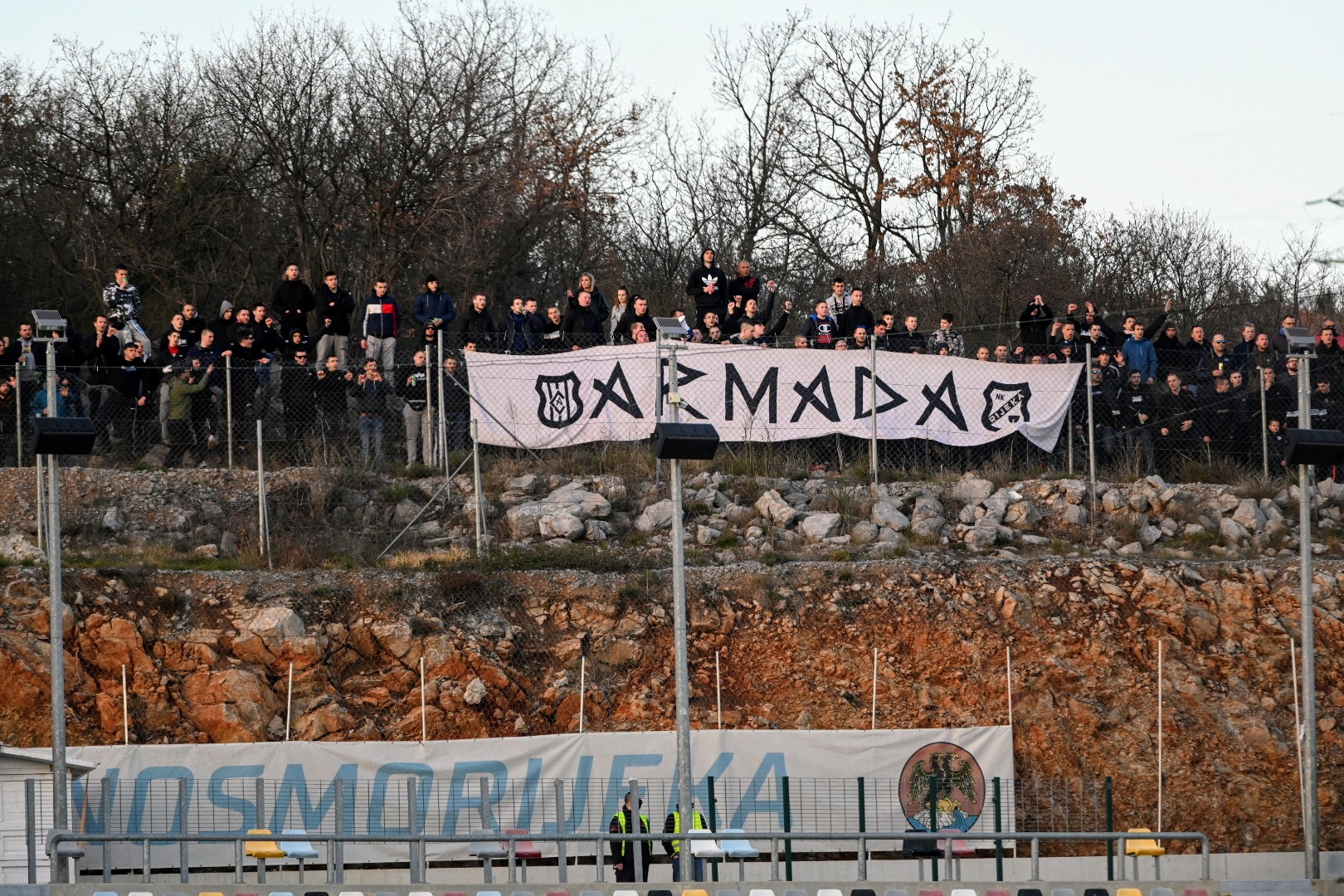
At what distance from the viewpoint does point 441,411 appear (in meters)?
23.2

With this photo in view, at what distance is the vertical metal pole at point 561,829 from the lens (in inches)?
624

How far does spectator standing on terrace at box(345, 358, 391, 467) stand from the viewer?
2380 cm

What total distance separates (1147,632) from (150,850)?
1225 centimetres

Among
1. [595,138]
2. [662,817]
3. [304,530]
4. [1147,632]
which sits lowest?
[662,817]

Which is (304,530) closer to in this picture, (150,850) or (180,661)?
(180,661)

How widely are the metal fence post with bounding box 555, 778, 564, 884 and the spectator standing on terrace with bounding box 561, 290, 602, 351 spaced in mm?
7271

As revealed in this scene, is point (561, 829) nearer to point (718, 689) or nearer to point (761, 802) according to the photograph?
point (761, 802)

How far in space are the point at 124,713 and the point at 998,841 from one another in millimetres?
9680

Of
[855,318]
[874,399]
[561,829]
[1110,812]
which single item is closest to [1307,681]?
[1110,812]

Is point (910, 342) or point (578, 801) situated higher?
point (910, 342)

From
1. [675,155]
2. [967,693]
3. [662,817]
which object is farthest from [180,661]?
[675,155]

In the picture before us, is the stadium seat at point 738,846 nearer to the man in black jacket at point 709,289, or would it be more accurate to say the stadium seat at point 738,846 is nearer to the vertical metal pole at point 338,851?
the vertical metal pole at point 338,851

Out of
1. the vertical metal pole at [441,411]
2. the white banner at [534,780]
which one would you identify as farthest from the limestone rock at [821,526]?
the vertical metal pole at [441,411]

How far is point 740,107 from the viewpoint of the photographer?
144 ft
